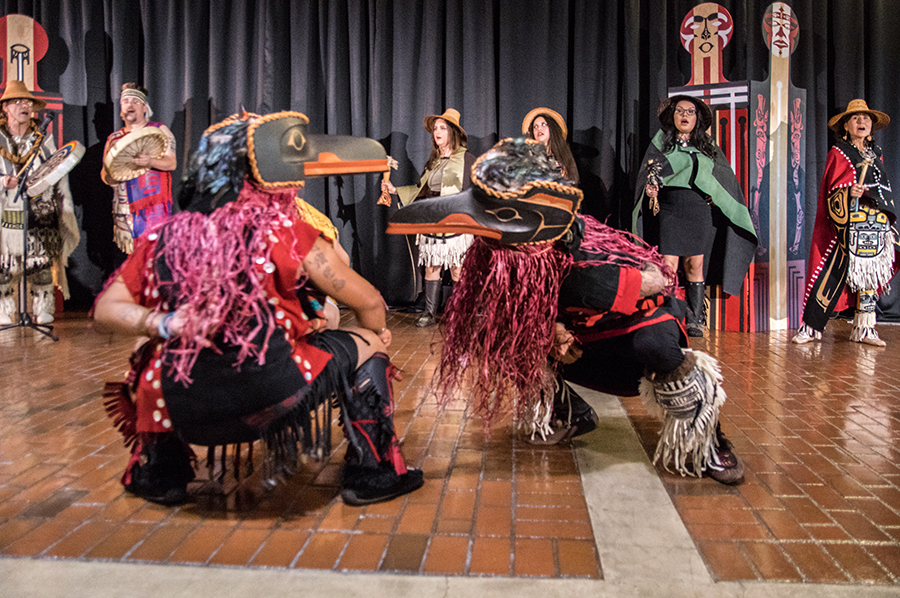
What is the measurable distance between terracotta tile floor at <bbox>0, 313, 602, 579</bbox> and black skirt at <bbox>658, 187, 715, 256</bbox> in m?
2.83

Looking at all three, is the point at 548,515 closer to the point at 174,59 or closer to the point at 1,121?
the point at 1,121

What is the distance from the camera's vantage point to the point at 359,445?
2006 millimetres

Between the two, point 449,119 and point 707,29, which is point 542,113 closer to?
point 449,119

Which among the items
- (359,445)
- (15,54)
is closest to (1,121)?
(15,54)

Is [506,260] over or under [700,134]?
under

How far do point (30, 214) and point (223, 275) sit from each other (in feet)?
14.0

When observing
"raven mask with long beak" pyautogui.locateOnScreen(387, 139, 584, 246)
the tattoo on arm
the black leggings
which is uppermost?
"raven mask with long beak" pyautogui.locateOnScreen(387, 139, 584, 246)

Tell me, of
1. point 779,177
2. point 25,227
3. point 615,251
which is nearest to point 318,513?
point 615,251

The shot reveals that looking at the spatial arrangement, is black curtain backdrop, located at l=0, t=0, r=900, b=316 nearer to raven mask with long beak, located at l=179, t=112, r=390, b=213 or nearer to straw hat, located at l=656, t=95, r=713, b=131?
straw hat, located at l=656, t=95, r=713, b=131

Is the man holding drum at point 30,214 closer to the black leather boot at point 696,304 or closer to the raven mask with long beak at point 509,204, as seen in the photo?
the raven mask with long beak at point 509,204

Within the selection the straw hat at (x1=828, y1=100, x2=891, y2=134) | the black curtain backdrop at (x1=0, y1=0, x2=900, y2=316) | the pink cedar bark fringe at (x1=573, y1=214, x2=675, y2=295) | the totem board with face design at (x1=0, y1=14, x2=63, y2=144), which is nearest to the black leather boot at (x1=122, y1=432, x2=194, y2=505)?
the pink cedar bark fringe at (x1=573, y1=214, x2=675, y2=295)

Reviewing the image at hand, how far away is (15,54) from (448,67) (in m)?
3.76

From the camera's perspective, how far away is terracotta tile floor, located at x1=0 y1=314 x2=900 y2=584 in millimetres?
1709

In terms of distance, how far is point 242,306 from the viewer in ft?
5.72
